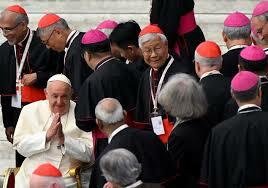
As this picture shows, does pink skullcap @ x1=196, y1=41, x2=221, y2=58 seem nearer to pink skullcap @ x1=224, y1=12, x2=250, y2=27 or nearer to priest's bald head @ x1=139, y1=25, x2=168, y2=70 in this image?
priest's bald head @ x1=139, y1=25, x2=168, y2=70

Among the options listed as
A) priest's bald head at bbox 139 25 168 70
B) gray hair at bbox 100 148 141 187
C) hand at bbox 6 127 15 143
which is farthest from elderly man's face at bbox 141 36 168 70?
gray hair at bbox 100 148 141 187

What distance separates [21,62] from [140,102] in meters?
1.94

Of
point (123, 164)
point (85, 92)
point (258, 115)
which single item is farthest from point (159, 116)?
point (123, 164)

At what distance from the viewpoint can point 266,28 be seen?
9.58m

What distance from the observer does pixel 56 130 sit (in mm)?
9320

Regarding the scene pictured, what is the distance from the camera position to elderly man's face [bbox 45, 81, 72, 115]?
952 cm

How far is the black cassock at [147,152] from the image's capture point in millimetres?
8000

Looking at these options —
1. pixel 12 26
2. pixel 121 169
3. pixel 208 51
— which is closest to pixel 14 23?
pixel 12 26

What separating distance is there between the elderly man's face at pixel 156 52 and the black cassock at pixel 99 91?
0.28 meters

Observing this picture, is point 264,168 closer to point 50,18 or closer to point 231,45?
point 231,45

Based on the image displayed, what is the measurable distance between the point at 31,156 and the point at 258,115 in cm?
252

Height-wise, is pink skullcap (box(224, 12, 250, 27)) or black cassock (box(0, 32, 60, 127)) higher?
pink skullcap (box(224, 12, 250, 27))

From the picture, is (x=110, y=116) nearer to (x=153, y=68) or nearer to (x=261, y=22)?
(x=153, y=68)

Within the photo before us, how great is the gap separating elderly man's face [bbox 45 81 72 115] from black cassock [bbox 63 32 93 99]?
85 cm
